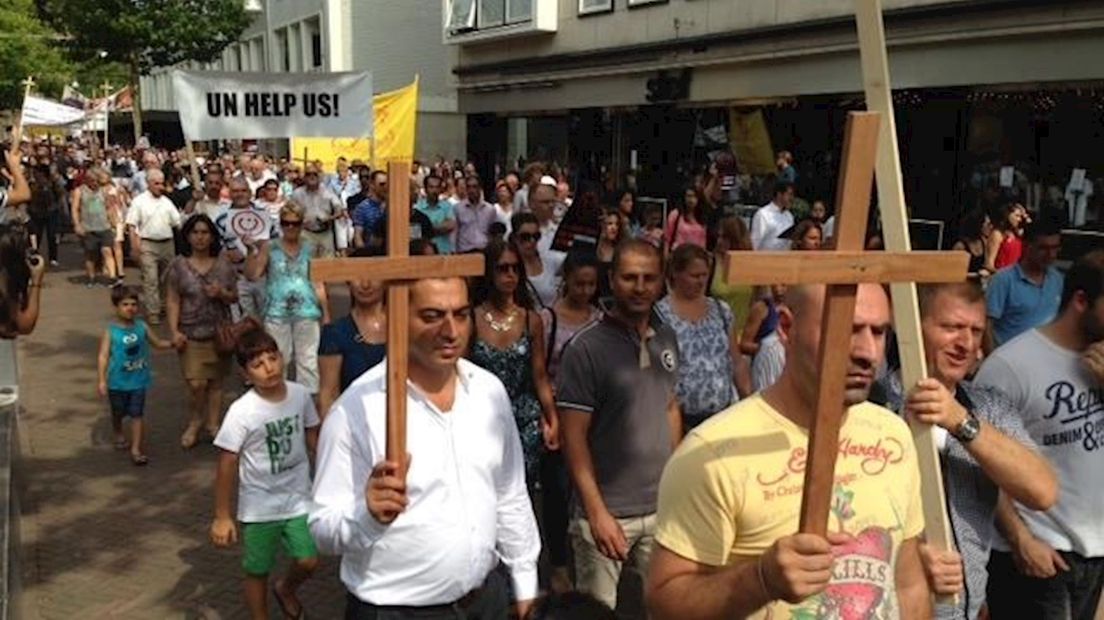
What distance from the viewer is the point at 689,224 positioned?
10.1m

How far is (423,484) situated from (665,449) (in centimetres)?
146

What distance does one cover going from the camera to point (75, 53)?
1048 inches

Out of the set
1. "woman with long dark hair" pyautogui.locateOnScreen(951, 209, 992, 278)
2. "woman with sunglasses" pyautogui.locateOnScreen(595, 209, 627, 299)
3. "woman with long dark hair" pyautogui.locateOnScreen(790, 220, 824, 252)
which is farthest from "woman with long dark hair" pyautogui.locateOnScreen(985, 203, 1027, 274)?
"woman with sunglasses" pyautogui.locateOnScreen(595, 209, 627, 299)

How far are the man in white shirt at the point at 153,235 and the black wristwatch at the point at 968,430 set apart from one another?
11084 mm

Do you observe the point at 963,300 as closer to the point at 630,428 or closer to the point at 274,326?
the point at 630,428

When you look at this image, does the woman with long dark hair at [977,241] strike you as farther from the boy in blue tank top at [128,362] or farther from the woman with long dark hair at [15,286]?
the woman with long dark hair at [15,286]

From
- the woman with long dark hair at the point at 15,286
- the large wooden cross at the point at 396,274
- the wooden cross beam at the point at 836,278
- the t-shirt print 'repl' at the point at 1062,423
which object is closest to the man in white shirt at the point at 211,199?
the woman with long dark hair at the point at 15,286

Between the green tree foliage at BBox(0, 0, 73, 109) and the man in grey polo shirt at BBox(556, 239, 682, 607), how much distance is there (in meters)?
33.8

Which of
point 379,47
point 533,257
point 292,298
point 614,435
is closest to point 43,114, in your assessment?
point 379,47

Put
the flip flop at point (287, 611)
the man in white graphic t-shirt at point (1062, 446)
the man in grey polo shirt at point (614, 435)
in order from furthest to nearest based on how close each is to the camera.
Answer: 1. the flip flop at point (287, 611)
2. the man in grey polo shirt at point (614, 435)
3. the man in white graphic t-shirt at point (1062, 446)

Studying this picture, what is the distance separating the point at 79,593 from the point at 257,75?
5.97m

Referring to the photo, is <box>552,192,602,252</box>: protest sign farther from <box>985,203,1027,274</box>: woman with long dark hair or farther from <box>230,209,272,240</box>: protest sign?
<box>230,209,272,240</box>: protest sign

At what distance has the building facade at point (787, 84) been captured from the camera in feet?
40.3

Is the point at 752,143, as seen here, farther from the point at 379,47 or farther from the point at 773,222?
the point at 379,47
